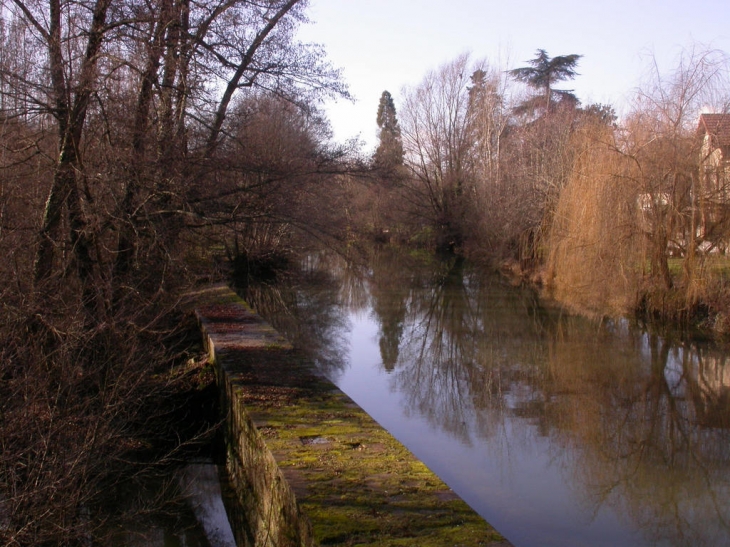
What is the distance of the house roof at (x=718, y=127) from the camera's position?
1441 centimetres

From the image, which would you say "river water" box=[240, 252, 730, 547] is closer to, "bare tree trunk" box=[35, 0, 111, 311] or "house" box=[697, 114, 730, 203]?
"house" box=[697, 114, 730, 203]

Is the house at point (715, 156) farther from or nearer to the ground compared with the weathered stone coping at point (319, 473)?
farther from the ground

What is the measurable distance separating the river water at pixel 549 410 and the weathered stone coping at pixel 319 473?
146 centimetres

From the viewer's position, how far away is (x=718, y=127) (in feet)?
47.6

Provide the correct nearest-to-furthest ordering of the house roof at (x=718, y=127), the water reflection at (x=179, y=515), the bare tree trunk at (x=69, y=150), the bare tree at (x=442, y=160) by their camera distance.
Result: the water reflection at (x=179, y=515) < the bare tree trunk at (x=69, y=150) < the house roof at (x=718, y=127) < the bare tree at (x=442, y=160)

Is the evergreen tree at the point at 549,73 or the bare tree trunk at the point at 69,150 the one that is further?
the evergreen tree at the point at 549,73

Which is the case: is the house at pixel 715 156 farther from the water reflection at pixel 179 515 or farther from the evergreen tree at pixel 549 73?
the evergreen tree at pixel 549 73

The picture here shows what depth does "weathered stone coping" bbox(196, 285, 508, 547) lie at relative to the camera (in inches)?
162

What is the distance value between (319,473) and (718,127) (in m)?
12.8

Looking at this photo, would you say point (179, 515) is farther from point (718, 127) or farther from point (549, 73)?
point (549, 73)

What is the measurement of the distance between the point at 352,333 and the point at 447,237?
2593 centimetres

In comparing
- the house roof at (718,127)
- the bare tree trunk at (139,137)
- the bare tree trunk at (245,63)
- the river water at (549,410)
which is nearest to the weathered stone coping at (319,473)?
the river water at (549,410)

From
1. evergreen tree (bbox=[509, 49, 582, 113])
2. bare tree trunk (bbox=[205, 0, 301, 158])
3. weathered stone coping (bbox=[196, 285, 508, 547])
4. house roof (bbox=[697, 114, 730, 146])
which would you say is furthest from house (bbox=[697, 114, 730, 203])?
evergreen tree (bbox=[509, 49, 582, 113])

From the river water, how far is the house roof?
4.09 meters
